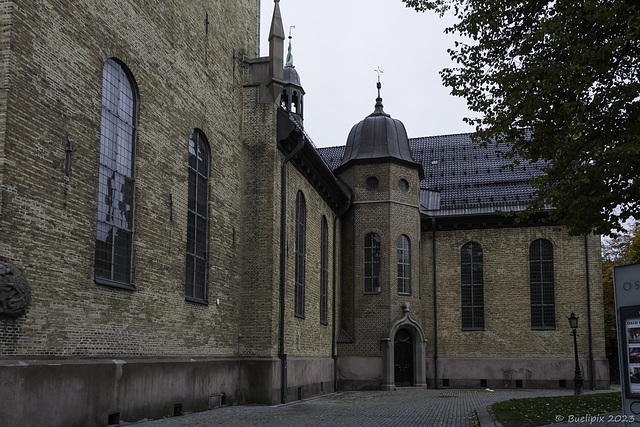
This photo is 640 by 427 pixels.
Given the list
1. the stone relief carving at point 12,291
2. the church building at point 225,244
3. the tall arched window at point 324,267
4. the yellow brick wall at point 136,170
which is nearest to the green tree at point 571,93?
the church building at point 225,244

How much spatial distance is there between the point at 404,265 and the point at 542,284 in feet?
21.1

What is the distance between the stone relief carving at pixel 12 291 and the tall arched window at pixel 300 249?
12893 millimetres

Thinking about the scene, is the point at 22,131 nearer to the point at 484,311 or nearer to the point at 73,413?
the point at 73,413

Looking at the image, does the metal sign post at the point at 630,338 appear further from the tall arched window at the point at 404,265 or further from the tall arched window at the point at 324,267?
the tall arched window at the point at 404,265

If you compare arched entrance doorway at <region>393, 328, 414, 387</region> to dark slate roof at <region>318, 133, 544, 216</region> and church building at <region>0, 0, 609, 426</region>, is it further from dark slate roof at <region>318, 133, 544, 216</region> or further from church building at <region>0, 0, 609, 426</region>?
dark slate roof at <region>318, 133, 544, 216</region>

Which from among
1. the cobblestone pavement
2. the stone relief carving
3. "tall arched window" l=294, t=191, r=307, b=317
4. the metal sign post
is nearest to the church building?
the stone relief carving

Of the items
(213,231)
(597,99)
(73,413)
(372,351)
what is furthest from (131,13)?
(372,351)

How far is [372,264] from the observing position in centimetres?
3016

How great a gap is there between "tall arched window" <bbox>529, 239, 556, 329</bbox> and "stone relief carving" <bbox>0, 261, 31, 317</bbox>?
25.4 meters

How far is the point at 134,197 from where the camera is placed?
1373 cm

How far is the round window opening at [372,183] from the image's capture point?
3080cm

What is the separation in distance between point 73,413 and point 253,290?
839 centimetres

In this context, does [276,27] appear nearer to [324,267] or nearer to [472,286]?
[324,267]

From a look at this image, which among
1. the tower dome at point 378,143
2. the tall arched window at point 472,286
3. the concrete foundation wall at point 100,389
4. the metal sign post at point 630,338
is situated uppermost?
the tower dome at point 378,143
